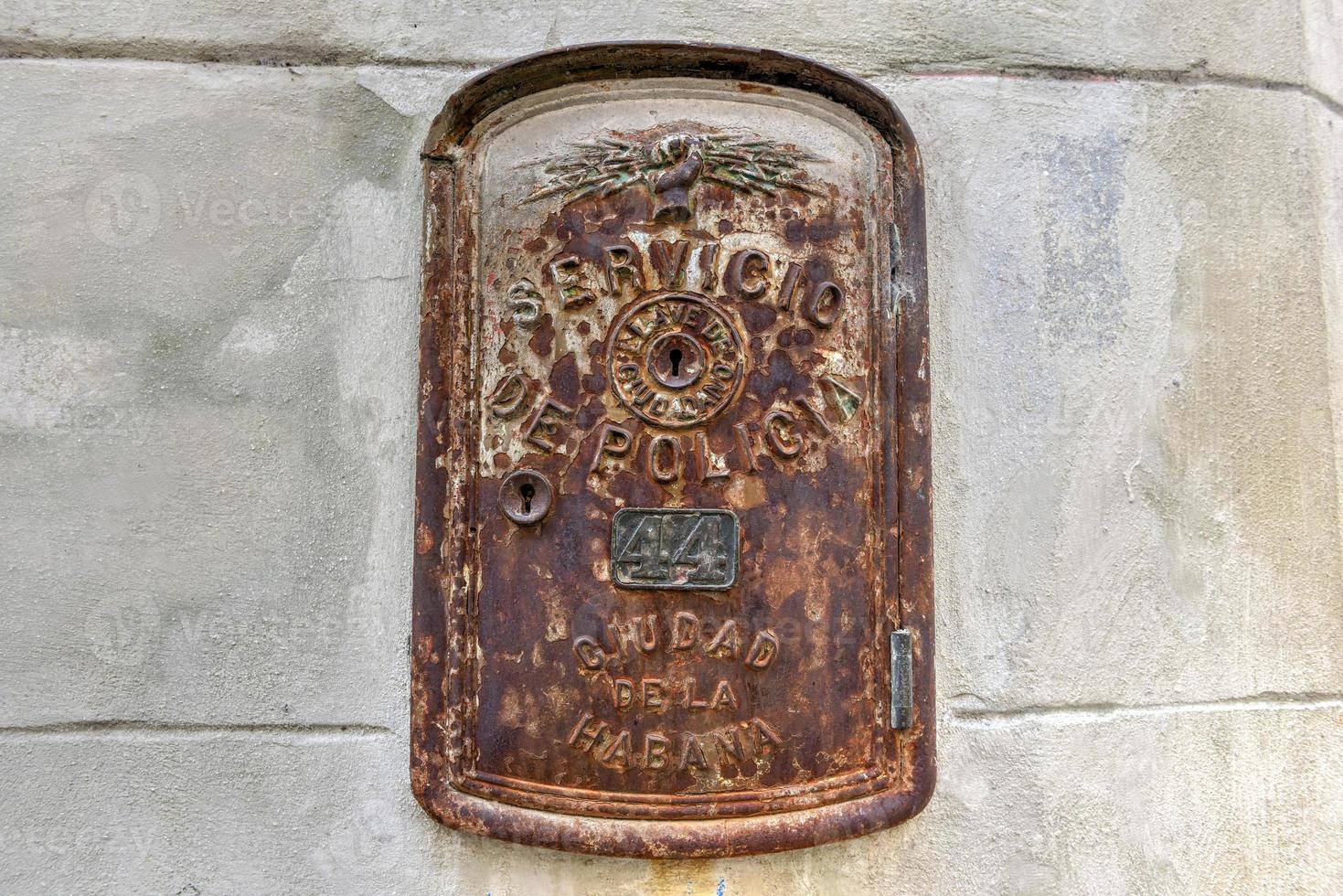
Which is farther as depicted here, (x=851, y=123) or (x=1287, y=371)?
(x=1287, y=371)

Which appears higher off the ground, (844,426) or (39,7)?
(39,7)

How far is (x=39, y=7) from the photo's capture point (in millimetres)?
1468

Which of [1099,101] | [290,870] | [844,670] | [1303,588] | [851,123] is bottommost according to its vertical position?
[290,870]

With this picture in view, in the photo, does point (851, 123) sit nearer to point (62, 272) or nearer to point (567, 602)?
point (567, 602)

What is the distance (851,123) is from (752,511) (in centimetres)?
56

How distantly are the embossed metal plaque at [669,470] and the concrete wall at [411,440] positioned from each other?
126 mm

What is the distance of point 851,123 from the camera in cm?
135

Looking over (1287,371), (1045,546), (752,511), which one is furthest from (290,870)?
(1287,371)

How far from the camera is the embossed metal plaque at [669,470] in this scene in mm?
1265

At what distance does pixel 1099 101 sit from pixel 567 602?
3.67 ft

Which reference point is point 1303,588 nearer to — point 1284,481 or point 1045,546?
point 1284,481

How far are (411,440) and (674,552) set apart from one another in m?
0.44

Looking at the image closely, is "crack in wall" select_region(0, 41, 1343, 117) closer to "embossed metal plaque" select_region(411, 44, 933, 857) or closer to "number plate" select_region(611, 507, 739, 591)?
"embossed metal plaque" select_region(411, 44, 933, 857)

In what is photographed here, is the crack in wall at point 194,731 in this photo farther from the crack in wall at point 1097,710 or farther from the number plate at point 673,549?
the crack in wall at point 1097,710
